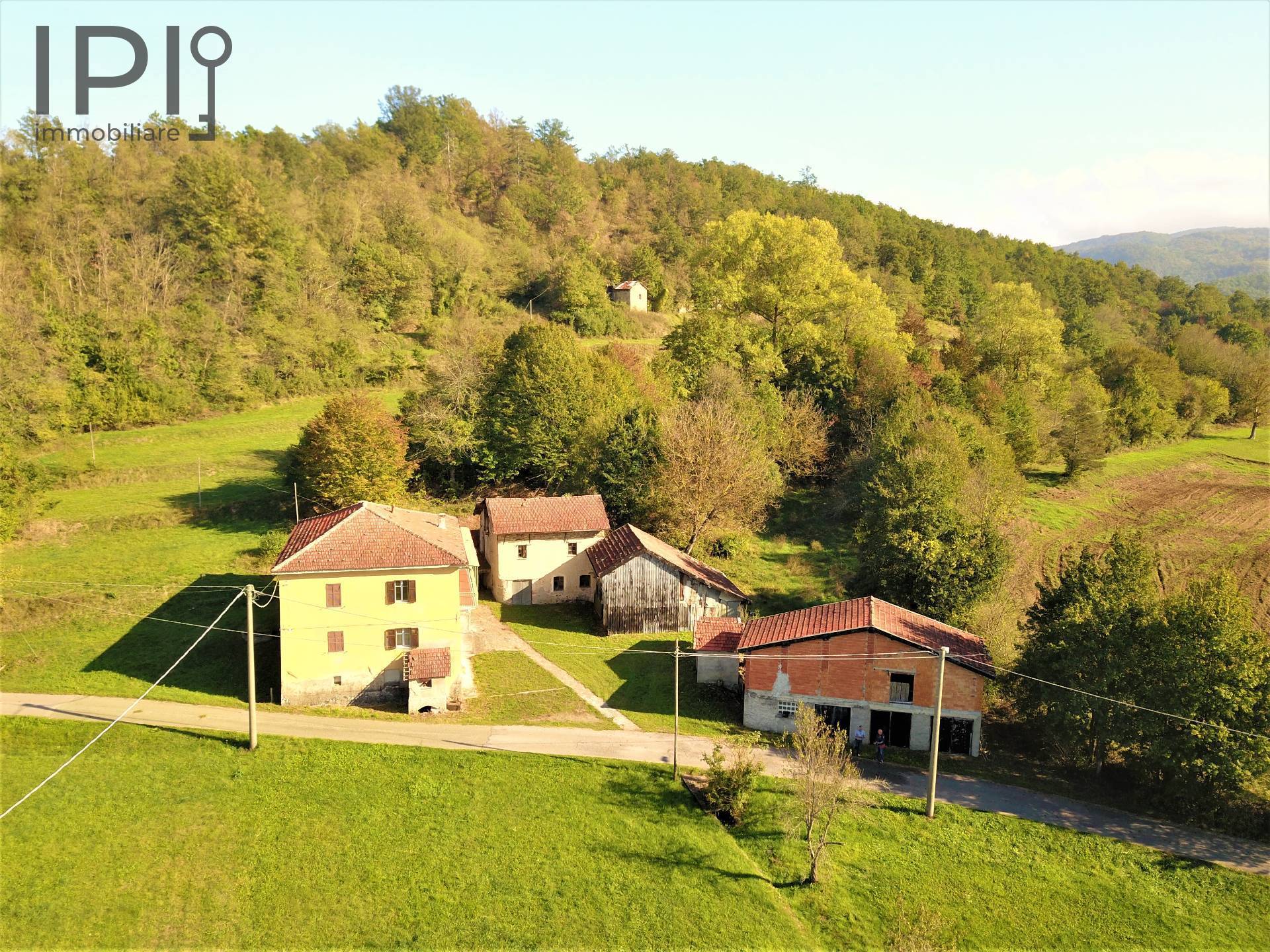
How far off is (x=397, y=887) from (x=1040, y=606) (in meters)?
26.8

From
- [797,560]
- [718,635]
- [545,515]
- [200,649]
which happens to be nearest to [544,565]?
[545,515]

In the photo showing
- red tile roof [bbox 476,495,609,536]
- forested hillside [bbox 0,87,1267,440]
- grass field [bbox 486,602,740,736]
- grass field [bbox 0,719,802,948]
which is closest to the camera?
grass field [bbox 0,719,802,948]

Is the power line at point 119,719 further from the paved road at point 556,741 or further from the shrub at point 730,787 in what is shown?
A: the shrub at point 730,787

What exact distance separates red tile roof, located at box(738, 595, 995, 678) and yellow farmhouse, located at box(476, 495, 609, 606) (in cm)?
1238

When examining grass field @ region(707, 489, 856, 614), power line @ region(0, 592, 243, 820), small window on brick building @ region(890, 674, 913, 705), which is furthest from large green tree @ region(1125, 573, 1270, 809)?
power line @ region(0, 592, 243, 820)

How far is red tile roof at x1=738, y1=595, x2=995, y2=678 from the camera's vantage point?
97.1ft

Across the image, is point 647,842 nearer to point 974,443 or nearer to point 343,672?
point 343,672

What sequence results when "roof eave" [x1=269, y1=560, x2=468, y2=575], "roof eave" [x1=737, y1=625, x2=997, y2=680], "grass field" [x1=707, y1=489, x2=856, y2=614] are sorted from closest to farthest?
"roof eave" [x1=737, y1=625, x2=997, y2=680], "roof eave" [x1=269, y1=560, x2=468, y2=575], "grass field" [x1=707, y1=489, x2=856, y2=614]

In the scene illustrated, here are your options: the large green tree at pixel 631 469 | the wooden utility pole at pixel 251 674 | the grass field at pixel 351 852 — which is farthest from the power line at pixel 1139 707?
the wooden utility pole at pixel 251 674

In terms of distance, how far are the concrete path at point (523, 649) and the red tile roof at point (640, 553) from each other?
18.0 feet

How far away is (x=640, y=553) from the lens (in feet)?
124

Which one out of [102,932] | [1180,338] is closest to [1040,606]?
[102,932]

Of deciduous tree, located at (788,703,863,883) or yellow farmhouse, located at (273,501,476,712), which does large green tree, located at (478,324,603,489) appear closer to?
yellow farmhouse, located at (273,501,476,712)

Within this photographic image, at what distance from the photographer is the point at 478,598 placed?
42.0 meters
